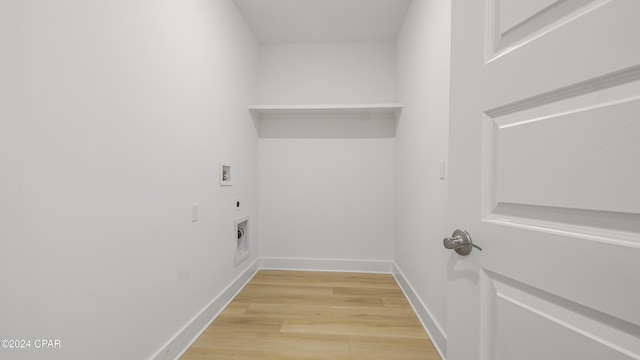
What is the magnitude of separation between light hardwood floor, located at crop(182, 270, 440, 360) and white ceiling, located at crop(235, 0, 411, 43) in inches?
109

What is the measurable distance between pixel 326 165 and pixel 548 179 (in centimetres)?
257

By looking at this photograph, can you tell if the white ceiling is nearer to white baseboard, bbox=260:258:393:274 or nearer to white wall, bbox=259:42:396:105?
white wall, bbox=259:42:396:105

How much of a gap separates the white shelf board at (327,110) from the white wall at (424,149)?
25cm

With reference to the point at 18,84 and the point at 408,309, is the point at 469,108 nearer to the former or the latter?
the point at 18,84

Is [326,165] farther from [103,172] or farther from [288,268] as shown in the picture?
[103,172]

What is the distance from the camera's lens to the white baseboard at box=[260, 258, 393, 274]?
3.05 metres

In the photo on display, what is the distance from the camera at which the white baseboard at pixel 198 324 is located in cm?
148

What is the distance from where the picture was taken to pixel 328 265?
3088 mm

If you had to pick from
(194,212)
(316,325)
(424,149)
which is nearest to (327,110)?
(424,149)

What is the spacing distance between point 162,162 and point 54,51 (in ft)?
2.14

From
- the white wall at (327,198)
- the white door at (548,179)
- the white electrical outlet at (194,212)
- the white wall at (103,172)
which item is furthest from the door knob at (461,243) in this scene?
the white wall at (327,198)

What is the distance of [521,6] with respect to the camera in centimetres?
63

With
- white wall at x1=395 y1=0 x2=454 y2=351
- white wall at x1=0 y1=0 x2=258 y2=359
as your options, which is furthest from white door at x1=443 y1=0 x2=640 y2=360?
white wall at x1=0 y1=0 x2=258 y2=359

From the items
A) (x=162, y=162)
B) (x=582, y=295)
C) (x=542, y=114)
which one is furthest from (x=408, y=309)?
(x=162, y=162)
